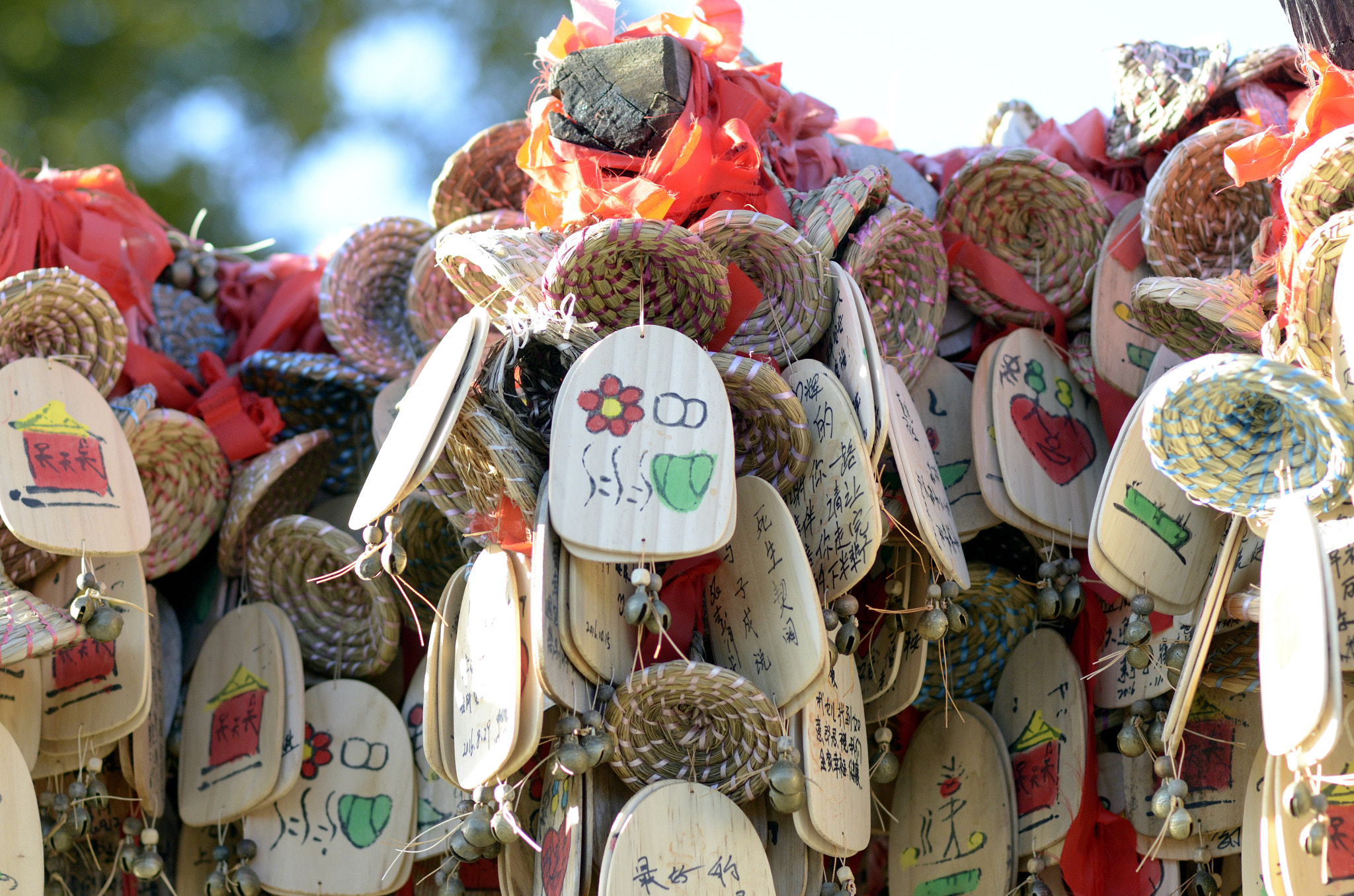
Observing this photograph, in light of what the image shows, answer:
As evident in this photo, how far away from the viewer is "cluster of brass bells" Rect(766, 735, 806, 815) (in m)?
1.38

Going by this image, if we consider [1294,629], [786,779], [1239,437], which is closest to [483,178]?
[786,779]

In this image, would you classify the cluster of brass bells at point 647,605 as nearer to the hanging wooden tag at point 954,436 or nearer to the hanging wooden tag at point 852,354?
the hanging wooden tag at point 852,354

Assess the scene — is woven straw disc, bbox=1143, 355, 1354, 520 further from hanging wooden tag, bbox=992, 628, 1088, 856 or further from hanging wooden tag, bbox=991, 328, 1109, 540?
hanging wooden tag, bbox=992, 628, 1088, 856

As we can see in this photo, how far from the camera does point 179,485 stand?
1.91 metres

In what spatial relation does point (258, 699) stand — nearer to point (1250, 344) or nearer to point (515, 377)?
point (515, 377)

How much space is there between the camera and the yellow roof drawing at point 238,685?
1.81 m

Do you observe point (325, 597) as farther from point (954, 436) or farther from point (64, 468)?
point (954, 436)

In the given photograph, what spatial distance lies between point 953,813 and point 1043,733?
0.51 feet

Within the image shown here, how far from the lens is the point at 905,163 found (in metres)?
2.07

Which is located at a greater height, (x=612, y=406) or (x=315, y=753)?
(x=612, y=406)

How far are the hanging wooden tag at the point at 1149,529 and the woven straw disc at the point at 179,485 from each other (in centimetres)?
125

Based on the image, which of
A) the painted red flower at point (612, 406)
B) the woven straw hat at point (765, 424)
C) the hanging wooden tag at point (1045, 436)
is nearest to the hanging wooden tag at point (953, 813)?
the hanging wooden tag at point (1045, 436)

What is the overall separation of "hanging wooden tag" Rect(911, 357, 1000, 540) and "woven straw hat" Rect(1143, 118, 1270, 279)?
0.31 m


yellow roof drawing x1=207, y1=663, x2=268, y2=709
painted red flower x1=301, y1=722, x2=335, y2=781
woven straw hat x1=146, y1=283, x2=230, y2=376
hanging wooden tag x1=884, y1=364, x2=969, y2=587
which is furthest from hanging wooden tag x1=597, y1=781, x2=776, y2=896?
woven straw hat x1=146, y1=283, x2=230, y2=376
